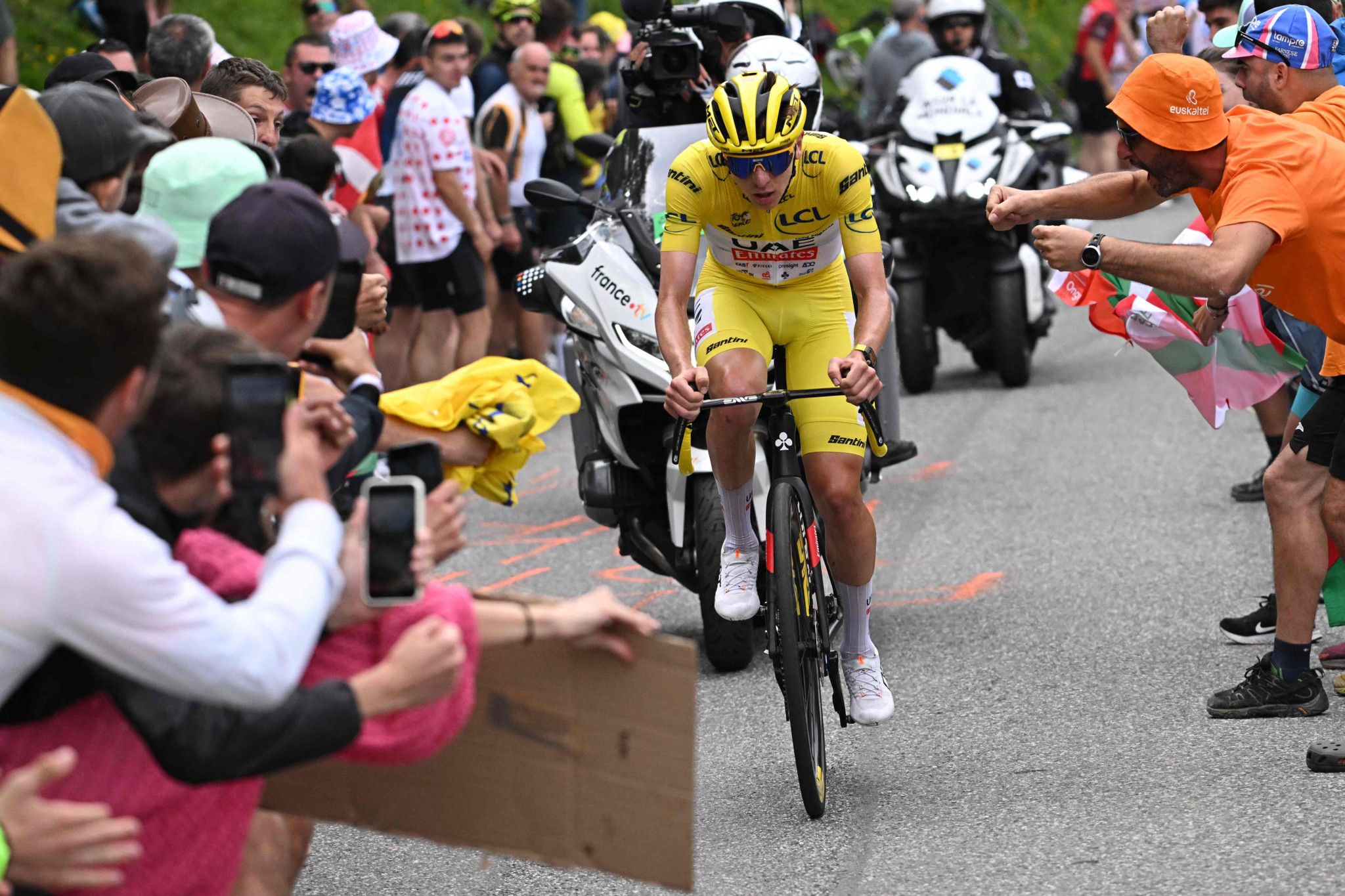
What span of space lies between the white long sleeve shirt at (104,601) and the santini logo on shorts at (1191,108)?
3323 millimetres

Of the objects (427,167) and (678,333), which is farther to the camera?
(427,167)

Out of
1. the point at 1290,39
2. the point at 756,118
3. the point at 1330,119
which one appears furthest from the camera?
the point at 1290,39

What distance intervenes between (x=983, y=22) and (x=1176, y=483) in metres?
4.81

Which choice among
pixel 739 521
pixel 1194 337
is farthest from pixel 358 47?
pixel 739 521

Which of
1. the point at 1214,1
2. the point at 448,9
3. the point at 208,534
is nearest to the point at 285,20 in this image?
the point at 448,9

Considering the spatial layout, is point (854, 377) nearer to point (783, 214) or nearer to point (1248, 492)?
point (783, 214)

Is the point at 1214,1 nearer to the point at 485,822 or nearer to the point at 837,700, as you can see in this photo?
the point at 837,700

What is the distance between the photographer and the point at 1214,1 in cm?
944

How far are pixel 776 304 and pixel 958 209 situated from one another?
19.9ft

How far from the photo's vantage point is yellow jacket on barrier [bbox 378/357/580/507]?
4391mm

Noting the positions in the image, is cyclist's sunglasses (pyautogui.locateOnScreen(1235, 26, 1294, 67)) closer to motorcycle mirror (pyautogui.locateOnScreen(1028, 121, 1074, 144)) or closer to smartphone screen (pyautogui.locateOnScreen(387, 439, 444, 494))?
smartphone screen (pyautogui.locateOnScreen(387, 439, 444, 494))

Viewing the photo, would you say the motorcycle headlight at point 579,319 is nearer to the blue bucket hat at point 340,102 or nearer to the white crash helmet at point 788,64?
the white crash helmet at point 788,64

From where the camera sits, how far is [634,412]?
6758 millimetres

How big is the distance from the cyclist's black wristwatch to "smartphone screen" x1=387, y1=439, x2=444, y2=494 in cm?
237
